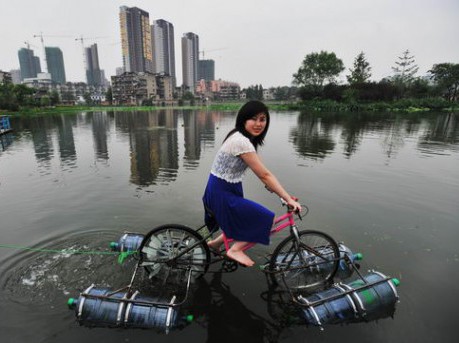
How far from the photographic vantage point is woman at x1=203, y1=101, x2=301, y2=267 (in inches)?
115

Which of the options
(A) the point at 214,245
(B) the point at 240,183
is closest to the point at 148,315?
(A) the point at 214,245

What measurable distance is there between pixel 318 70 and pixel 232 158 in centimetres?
8827

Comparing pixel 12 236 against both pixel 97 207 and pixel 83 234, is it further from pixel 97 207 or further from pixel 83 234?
pixel 97 207

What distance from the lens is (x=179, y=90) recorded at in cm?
15288

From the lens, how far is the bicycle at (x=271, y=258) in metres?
3.50

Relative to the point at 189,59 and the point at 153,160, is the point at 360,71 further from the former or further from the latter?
the point at 189,59

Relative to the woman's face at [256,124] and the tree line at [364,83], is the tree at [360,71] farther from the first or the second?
the woman's face at [256,124]

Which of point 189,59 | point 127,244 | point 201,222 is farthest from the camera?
point 189,59

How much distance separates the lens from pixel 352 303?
311cm

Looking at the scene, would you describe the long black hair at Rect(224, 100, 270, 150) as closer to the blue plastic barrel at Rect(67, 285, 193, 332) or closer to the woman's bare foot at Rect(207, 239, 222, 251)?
the woman's bare foot at Rect(207, 239, 222, 251)

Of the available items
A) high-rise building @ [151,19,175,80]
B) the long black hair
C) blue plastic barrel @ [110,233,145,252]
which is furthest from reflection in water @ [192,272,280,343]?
high-rise building @ [151,19,175,80]

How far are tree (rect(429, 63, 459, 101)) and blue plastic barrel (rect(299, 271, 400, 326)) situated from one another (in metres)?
93.1

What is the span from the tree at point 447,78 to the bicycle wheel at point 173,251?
94.2 m

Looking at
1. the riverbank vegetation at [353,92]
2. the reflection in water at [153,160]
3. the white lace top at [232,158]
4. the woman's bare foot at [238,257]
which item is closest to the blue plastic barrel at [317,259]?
the woman's bare foot at [238,257]
